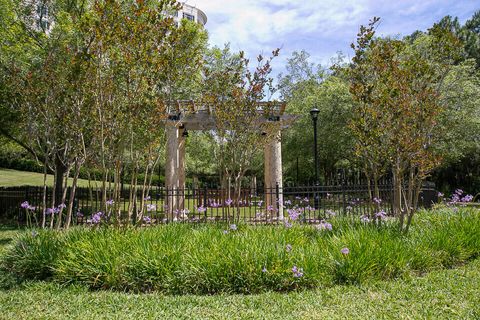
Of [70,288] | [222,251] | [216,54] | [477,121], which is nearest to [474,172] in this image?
[477,121]

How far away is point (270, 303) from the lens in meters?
4.06

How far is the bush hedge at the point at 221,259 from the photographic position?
15.0 feet

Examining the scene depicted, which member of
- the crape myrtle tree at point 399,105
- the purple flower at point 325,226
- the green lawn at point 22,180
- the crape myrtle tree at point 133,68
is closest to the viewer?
the crape myrtle tree at point 133,68

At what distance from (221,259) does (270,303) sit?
92 centimetres

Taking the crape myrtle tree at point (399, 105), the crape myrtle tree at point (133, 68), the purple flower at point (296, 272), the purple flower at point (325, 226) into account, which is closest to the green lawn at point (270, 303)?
the purple flower at point (296, 272)

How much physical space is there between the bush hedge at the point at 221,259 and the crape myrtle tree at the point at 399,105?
1.37m

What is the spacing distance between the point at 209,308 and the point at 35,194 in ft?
35.9

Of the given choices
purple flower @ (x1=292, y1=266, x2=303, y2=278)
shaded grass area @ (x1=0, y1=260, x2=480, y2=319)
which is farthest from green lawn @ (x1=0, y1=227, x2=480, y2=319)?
purple flower @ (x1=292, y1=266, x2=303, y2=278)

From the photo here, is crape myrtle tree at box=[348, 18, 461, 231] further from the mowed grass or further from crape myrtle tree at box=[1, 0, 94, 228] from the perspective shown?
crape myrtle tree at box=[1, 0, 94, 228]

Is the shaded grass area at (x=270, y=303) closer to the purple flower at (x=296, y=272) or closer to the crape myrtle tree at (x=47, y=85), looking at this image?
the purple flower at (x=296, y=272)

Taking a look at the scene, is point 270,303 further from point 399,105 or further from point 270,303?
point 399,105

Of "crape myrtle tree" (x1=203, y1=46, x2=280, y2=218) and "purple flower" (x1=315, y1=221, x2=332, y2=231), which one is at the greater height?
"crape myrtle tree" (x1=203, y1=46, x2=280, y2=218)

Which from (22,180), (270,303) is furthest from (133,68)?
(22,180)

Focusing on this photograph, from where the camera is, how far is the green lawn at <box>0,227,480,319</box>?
12.2 ft
